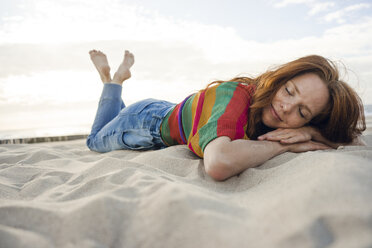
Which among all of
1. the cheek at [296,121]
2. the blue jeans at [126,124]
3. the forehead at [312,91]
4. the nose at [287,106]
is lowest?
the blue jeans at [126,124]

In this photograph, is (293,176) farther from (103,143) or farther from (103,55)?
(103,55)

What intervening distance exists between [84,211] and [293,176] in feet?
3.02

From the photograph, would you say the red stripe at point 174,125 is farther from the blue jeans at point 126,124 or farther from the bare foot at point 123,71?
the bare foot at point 123,71

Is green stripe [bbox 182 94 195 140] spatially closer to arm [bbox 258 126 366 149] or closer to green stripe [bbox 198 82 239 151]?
green stripe [bbox 198 82 239 151]

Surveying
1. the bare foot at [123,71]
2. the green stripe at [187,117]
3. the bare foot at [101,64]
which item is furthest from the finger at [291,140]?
the bare foot at [101,64]

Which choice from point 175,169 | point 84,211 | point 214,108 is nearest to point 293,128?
point 214,108

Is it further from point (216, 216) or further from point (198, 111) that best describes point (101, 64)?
point (216, 216)

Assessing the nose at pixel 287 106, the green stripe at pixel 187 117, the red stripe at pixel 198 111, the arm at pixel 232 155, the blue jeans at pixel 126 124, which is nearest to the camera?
the arm at pixel 232 155

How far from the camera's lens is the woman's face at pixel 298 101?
6.23 feet

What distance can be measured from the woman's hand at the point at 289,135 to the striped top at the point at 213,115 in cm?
18

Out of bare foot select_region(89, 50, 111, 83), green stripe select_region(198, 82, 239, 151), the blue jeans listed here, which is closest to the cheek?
green stripe select_region(198, 82, 239, 151)

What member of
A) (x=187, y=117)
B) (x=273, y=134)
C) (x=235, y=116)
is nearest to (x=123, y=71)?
(x=187, y=117)

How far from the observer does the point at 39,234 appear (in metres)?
0.95

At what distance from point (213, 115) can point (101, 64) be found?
244 cm
